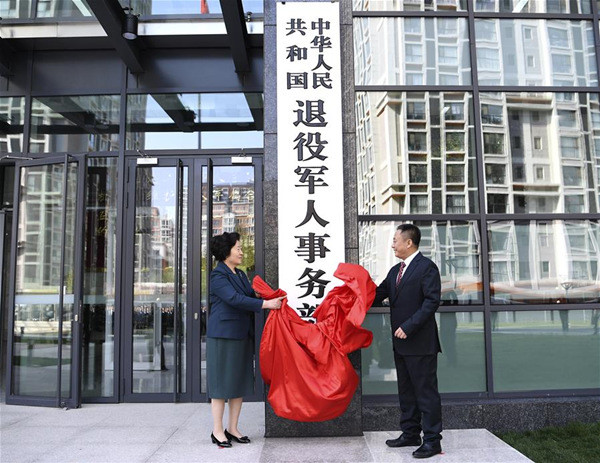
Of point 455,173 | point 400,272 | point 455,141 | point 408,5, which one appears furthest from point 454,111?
point 400,272

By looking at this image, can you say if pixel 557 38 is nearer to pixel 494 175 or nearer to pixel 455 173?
pixel 494 175

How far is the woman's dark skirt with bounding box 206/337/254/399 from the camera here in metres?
4.19

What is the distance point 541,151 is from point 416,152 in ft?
4.14

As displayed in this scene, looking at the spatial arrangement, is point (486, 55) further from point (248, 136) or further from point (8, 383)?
point (8, 383)

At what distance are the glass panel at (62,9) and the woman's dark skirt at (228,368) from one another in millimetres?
4080

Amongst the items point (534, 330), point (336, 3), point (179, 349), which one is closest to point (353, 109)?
point (336, 3)

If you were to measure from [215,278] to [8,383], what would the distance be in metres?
3.20

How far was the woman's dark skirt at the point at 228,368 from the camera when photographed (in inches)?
165

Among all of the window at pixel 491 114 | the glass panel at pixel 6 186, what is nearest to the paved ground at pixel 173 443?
the glass panel at pixel 6 186

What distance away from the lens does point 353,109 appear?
480cm

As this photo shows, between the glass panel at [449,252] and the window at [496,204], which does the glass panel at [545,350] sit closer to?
the glass panel at [449,252]

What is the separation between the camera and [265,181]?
4.63 metres

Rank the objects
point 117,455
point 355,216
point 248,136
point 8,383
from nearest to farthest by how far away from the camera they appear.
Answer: point 117,455, point 355,216, point 8,383, point 248,136

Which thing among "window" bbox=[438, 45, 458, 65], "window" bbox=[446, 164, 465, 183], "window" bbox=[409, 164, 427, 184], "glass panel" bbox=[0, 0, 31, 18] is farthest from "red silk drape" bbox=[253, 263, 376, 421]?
"glass panel" bbox=[0, 0, 31, 18]
